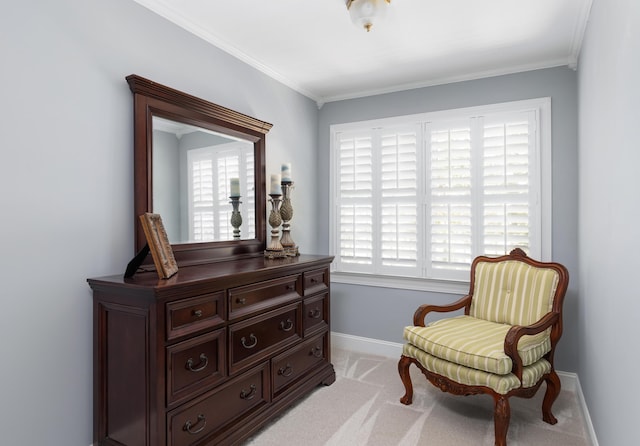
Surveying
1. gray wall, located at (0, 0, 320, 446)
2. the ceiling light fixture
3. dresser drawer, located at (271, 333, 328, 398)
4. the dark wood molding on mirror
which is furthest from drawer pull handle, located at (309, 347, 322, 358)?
the ceiling light fixture

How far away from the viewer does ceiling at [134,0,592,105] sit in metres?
2.35

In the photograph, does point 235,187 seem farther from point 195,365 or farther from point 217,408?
point 217,408

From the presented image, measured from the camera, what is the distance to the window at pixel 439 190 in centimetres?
315

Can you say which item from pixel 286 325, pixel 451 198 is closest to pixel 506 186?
pixel 451 198

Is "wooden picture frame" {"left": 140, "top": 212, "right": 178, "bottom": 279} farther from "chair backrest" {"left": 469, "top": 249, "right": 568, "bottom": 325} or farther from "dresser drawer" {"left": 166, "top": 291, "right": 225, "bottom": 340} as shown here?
"chair backrest" {"left": 469, "top": 249, "right": 568, "bottom": 325}

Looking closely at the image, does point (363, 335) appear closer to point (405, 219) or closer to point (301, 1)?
point (405, 219)

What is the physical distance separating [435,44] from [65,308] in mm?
2875

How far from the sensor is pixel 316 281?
296 cm

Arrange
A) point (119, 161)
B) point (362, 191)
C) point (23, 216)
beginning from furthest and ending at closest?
point (362, 191), point (119, 161), point (23, 216)

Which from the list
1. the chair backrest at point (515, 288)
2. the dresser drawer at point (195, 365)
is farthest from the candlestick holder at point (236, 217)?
the chair backrest at point (515, 288)

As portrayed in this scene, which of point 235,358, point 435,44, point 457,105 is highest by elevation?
point 435,44

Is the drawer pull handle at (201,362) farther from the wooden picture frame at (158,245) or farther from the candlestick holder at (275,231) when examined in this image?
the candlestick holder at (275,231)

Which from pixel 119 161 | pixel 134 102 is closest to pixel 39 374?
pixel 119 161

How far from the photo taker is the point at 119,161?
7.03 feet
